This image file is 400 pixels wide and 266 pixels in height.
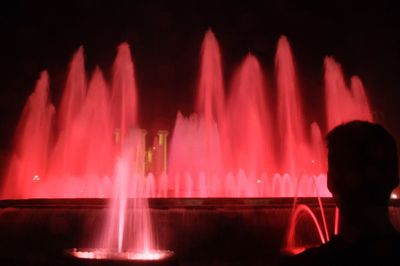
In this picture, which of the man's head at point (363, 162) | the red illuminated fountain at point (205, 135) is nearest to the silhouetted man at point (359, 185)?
the man's head at point (363, 162)

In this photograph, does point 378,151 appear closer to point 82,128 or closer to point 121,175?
point 121,175

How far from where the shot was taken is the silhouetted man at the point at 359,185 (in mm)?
1233

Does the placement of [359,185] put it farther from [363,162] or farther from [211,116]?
[211,116]

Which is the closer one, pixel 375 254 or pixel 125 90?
pixel 375 254

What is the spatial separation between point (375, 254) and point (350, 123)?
0.40 m

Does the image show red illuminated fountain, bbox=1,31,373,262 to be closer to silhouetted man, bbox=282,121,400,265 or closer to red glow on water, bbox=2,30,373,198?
red glow on water, bbox=2,30,373,198

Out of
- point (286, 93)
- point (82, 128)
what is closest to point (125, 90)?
point (82, 128)

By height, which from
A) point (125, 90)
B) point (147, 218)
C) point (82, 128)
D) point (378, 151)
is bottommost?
point (147, 218)

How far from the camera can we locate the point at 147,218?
37.3 feet

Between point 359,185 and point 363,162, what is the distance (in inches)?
2.9

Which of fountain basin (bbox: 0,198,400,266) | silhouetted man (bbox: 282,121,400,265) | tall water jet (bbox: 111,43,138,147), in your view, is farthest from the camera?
tall water jet (bbox: 111,43,138,147)

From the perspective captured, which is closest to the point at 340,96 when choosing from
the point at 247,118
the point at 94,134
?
the point at 247,118

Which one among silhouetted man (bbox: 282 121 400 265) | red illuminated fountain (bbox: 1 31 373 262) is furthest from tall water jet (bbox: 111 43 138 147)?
silhouetted man (bbox: 282 121 400 265)

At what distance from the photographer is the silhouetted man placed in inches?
48.6
